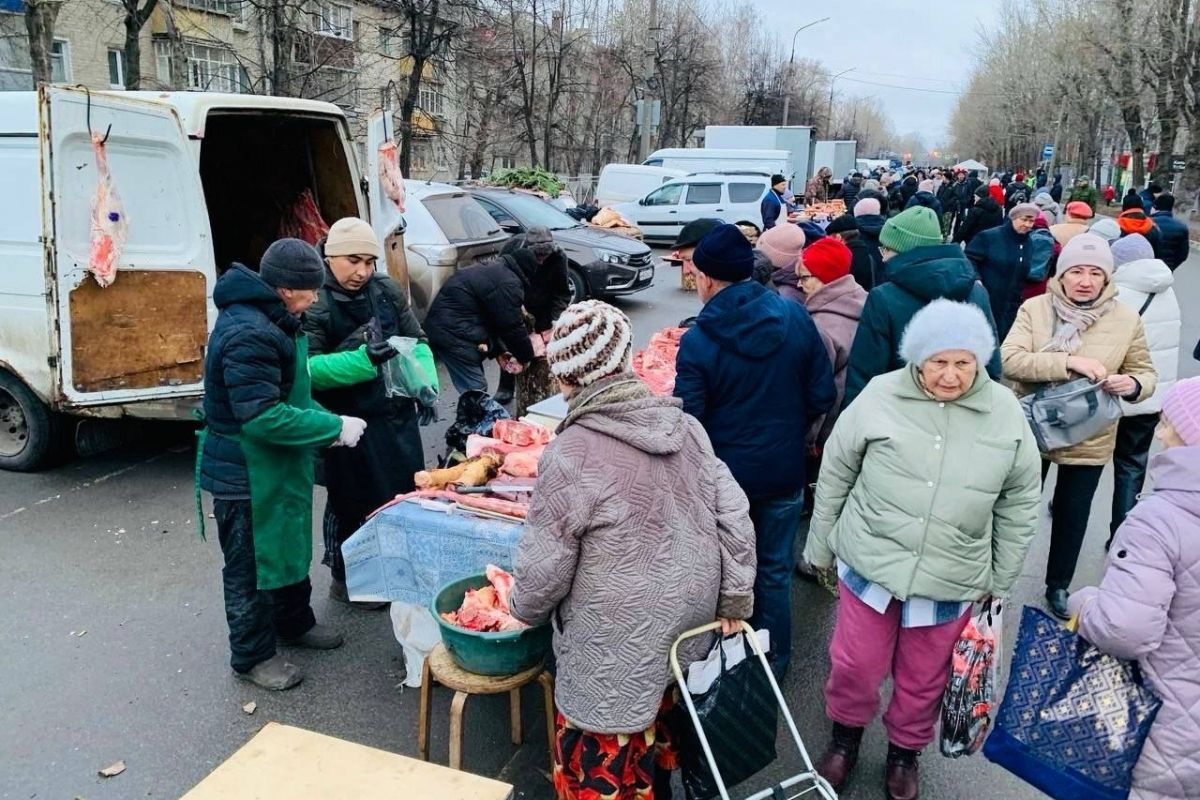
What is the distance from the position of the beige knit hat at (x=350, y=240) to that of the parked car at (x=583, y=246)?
25.7ft

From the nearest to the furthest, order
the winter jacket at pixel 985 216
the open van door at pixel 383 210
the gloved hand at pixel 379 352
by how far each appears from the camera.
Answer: the gloved hand at pixel 379 352 < the open van door at pixel 383 210 < the winter jacket at pixel 985 216

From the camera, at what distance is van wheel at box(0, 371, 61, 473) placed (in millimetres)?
6055

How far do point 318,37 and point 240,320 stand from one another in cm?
2243

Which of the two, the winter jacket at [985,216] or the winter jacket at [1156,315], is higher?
the winter jacket at [985,216]

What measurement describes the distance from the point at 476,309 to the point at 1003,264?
444 centimetres

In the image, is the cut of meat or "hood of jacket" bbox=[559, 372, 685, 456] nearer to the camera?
"hood of jacket" bbox=[559, 372, 685, 456]

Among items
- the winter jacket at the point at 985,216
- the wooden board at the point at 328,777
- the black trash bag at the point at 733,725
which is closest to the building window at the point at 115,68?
the winter jacket at the point at 985,216

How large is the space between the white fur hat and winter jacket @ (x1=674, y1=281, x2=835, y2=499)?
2.14 feet

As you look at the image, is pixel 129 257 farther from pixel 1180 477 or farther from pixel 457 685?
pixel 1180 477

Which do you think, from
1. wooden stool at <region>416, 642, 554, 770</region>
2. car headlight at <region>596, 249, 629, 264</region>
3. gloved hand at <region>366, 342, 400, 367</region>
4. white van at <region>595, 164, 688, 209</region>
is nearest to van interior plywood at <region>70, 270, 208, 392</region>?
gloved hand at <region>366, 342, 400, 367</region>

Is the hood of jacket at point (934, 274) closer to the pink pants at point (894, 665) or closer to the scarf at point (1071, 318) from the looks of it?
the scarf at point (1071, 318)

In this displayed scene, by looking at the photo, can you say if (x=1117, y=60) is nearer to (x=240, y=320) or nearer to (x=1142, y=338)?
(x=1142, y=338)

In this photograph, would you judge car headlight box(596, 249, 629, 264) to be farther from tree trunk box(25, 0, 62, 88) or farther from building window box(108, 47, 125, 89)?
building window box(108, 47, 125, 89)

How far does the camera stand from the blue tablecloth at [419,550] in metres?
3.44
